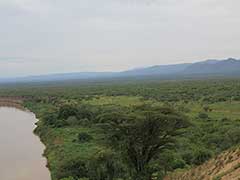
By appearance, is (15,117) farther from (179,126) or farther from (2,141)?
(179,126)

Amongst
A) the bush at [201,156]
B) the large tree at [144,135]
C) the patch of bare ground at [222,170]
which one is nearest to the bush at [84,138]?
the bush at [201,156]

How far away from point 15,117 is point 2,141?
22537 millimetres

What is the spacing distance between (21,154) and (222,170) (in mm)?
23258

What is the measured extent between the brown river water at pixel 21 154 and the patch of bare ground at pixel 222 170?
487 inches

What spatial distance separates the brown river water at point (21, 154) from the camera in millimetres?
27188

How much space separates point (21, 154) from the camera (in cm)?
3400

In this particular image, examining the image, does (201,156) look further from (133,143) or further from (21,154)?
(21,154)

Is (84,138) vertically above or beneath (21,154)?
above

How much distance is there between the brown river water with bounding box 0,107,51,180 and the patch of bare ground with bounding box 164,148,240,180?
40.5 feet

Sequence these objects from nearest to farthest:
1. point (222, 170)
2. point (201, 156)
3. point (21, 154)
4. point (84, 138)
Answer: point (222, 170) → point (201, 156) → point (21, 154) → point (84, 138)

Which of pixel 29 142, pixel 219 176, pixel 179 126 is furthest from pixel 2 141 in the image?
pixel 219 176

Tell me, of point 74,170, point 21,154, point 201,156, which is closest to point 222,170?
point 201,156

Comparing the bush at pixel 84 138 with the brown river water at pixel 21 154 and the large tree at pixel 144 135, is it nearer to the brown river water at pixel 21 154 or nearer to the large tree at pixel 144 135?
the brown river water at pixel 21 154

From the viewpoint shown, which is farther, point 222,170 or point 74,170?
point 74,170
